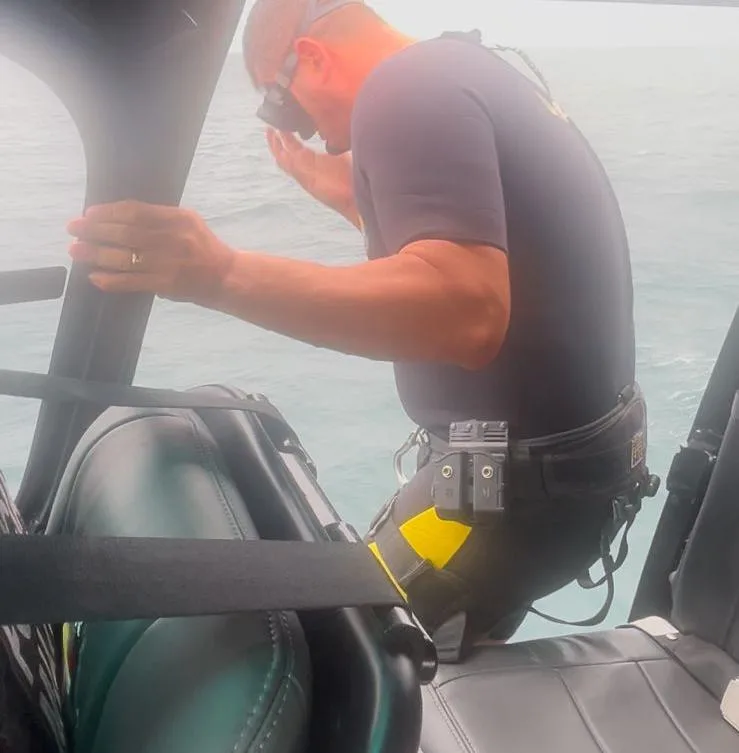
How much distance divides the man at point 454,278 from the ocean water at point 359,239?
19 cm

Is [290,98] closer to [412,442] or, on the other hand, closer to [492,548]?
[412,442]

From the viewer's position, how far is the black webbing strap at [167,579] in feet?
1.87

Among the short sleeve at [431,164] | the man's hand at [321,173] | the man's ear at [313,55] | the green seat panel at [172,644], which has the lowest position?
the green seat panel at [172,644]

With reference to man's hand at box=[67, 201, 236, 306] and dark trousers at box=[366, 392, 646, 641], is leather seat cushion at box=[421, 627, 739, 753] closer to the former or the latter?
dark trousers at box=[366, 392, 646, 641]

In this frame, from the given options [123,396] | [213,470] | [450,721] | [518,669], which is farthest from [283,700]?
[518,669]

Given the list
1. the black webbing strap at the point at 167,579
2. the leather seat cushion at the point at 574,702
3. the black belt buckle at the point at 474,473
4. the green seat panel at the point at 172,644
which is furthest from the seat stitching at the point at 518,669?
the black webbing strap at the point at 167,579

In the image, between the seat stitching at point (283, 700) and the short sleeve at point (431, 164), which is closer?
the seat stitching at point (283, 700)

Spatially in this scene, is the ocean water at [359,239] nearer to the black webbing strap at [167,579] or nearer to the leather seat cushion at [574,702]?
the leather seat cushion at [574,702]

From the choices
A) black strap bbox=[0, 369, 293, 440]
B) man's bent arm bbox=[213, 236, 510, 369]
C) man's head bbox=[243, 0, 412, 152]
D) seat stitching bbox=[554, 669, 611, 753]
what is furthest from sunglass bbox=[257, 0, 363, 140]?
seat stitching bbox=[554, 669, 611, 753]

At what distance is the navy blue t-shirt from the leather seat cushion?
1.21 ft

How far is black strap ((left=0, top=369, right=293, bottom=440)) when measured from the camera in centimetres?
96

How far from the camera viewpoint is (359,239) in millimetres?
1745

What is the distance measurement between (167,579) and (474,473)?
27.2 inches

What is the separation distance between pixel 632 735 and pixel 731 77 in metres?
2.38
